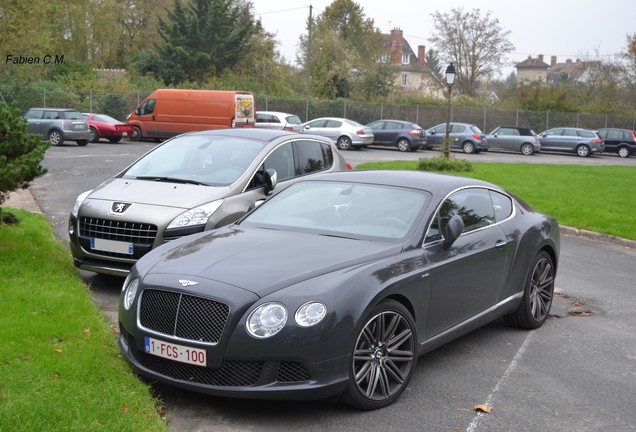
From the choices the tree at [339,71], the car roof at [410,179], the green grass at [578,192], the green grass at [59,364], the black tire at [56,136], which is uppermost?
the tree at [339,71]

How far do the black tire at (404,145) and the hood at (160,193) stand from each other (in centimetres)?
3063

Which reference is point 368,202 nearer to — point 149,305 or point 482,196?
point 482,196

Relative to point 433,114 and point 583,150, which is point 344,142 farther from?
point 433,114

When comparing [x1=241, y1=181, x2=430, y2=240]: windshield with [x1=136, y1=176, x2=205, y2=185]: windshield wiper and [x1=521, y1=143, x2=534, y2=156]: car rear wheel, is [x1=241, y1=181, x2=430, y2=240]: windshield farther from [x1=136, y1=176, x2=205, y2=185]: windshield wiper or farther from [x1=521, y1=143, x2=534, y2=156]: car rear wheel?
[x1=521, y1=143, x2=534, y2=156]: car rear wheel

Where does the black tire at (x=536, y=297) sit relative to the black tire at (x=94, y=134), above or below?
above

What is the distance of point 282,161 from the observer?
9.46 meters

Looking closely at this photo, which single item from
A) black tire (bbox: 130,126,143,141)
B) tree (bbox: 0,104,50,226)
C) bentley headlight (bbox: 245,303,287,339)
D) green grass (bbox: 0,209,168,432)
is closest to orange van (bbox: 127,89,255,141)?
black tire (bbox: 130,126,143,141)

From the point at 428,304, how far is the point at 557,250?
8.82 ft

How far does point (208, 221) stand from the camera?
7941 mm

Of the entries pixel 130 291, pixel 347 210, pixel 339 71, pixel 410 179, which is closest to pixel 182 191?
pixel 347 210

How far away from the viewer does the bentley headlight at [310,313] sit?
4715 millimetres

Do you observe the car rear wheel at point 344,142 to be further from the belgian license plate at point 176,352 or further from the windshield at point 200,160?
the belgian license plate at point 176,352

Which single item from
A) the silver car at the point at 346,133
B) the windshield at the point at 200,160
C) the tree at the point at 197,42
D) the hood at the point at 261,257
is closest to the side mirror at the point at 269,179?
the windshield at the point at 200,160

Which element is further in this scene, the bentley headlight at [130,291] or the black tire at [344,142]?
the black tire at [344,142]
